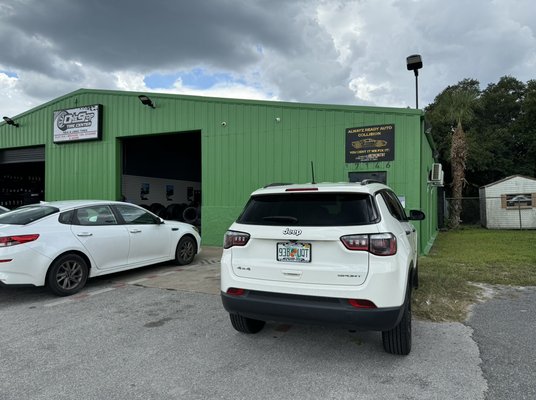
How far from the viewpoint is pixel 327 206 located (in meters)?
3.34

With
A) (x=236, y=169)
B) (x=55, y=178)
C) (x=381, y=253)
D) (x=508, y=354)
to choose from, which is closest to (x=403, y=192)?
(x=236, y=169)

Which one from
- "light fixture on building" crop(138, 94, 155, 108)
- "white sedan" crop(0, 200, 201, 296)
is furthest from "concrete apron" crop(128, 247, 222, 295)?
"light fixture on building" crop(138, 94, 155, 108)

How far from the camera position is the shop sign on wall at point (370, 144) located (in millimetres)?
8703

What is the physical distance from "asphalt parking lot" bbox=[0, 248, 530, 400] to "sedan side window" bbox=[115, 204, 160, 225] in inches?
79.5

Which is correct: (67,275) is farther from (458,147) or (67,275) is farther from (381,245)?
(458,147)

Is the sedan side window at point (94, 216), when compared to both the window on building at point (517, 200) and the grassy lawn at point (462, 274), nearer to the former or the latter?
the grassy lawn at point (462, 274)

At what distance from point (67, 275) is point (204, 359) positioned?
3326mm

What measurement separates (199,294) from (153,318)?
1143 millimetres

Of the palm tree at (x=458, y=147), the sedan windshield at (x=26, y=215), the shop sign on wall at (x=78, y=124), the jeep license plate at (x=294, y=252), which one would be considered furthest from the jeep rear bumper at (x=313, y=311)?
the palm tree at (x=458, y=147)

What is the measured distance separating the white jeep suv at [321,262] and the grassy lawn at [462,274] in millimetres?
1745

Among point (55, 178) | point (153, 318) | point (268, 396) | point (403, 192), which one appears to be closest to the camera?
point (268, 396)

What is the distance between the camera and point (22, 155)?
1535 cm

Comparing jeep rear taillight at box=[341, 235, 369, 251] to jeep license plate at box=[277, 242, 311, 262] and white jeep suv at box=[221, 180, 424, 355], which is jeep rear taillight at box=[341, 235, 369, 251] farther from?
jeep license plate at box=[277, 242, 311, 262]

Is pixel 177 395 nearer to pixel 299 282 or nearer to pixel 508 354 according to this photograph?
pixel 299 282
